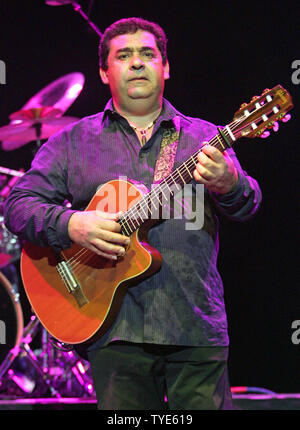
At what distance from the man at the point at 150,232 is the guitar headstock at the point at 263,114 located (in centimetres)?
14

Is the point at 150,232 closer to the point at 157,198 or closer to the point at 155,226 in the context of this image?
the point at 155,226

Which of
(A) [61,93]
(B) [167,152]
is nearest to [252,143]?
(A) [61,93]

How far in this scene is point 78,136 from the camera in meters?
2.79

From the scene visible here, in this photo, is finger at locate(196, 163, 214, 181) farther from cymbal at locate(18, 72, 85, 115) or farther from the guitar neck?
cymbal at locate(18, 72, 85, 115)

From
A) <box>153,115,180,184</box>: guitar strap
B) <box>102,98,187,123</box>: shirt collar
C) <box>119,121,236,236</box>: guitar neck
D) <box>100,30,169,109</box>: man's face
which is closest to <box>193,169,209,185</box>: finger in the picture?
<box>119,121,236,236</box>: guitar neck

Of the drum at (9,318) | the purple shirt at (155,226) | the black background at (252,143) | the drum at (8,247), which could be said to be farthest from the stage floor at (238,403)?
the purple shirt at (155,226)

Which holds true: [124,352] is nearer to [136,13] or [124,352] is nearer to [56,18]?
[136,13]

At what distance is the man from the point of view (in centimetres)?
236

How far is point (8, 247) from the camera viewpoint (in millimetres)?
5293

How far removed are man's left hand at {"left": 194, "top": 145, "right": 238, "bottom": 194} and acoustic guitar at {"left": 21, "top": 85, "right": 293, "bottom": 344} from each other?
151 millimetres

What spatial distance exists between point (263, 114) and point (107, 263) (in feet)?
3.13

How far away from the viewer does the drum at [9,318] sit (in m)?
5.10

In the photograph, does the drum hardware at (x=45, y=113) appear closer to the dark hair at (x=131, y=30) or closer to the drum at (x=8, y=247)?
the drum at (x=8, y=247)

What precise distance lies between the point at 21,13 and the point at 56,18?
1.10 feet
